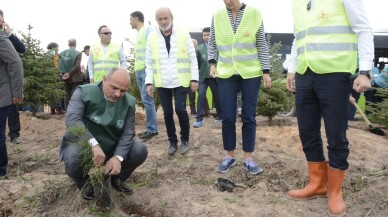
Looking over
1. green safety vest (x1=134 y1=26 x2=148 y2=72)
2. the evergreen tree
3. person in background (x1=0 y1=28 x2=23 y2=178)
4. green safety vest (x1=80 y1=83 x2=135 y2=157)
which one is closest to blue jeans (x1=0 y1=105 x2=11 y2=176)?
person in background (x1=0 y1=28 x2=23 y2=178)

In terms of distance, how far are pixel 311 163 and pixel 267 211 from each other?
62cm

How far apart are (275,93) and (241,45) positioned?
3.11 meters

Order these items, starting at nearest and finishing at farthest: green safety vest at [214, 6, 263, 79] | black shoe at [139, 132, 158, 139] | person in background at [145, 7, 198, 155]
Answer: green safety vest at [214, 6, 263, 79] < person in background at [145, 7, 198, 155] < black shoe at [139, 132, 158, 139]

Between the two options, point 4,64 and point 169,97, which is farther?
point 169,97

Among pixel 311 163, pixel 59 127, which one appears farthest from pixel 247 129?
pixel 59 127

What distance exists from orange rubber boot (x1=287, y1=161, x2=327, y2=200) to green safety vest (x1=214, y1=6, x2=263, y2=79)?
3.81 ft

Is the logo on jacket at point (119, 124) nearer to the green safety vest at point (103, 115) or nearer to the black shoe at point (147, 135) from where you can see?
the green safety vest at point (103, 115)

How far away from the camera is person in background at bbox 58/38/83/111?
9.24 metres

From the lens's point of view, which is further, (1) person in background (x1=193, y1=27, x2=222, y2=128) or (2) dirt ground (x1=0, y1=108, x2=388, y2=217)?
(1) person in background (x1=193, y1=27, x2=222, y2=128)

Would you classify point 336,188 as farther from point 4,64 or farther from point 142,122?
point 142,122

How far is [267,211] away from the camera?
3285mm

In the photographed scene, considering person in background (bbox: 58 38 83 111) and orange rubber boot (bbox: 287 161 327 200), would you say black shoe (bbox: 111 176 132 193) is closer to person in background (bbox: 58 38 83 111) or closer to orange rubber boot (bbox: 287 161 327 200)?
orange rubber boot (bbox: 287 161 327 200)

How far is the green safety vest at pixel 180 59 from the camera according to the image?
4.80m

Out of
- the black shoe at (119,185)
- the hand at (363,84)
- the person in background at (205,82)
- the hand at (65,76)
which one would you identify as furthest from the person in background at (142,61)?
the hand at (363,84)
